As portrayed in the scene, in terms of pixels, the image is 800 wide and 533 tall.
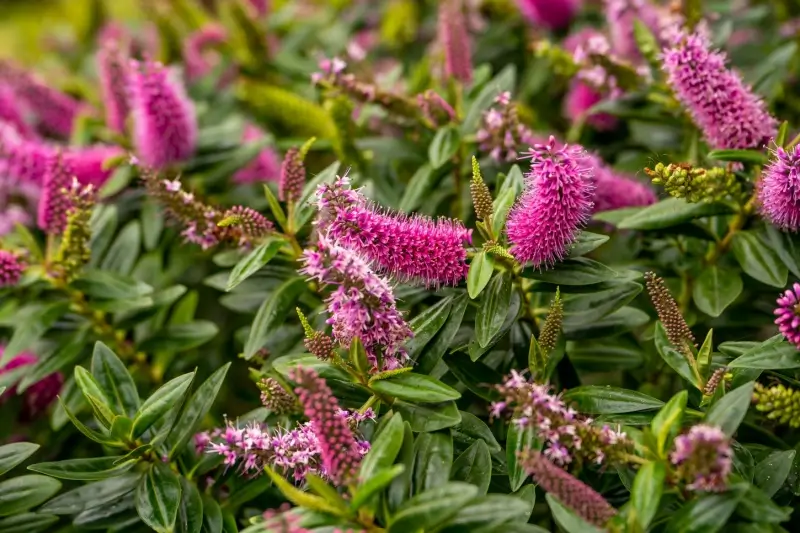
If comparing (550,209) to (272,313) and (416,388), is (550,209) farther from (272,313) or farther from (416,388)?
(272,313)

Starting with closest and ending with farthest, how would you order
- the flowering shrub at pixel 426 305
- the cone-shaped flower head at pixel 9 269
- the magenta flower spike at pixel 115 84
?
the flowering shrub at pixel 426 305 → the cone-shaped flower head at pixel 9 269 → the magenta flower spike at pixel 115 84

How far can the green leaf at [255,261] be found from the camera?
991mm

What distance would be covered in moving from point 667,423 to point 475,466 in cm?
22

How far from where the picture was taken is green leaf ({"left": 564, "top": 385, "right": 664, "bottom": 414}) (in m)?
0.91

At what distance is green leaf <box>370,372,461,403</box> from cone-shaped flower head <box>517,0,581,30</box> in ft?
3.79

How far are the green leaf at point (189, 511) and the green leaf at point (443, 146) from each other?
58 cm

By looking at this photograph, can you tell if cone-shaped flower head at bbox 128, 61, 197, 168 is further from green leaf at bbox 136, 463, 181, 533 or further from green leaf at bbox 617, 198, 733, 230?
green leaf at bbox 617, 198, 733, 230

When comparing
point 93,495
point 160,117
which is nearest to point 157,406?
point 93,495

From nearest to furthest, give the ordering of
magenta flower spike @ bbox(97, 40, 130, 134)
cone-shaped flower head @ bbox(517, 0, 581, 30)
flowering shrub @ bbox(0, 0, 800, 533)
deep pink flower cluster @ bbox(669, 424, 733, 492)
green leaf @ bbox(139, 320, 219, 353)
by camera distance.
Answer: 1. deep pink flower cluster @ bbox(669, 424, 733, 492)
2. flowering shrub @ bbox(0, 0, 800, 533)
3. green leaf @ bbox(139, 320, 219, 353)
4. magenta flower spike @ bbox(97, 40, 130, 134)
5. cone-shaped flower head @ bbox(517, 0, 581, 30)

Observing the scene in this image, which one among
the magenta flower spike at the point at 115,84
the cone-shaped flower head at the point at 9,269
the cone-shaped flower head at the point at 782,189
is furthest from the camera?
the magenta flower spike at the point at 115,84

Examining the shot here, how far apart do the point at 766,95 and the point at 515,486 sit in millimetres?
871

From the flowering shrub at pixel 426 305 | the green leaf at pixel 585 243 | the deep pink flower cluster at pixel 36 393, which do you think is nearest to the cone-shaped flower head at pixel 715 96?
the flowering shrub at pixel 426 305

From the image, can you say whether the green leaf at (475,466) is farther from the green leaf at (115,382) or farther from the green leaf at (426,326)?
the green leaf at (115,382)

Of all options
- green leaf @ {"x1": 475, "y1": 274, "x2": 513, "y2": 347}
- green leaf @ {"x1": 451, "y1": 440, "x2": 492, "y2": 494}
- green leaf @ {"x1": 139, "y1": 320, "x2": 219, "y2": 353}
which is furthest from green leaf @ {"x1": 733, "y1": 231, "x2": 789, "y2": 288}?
green leaf @ {"x1": 139, "y1": 320, "x2": 219, "y2": 353}
